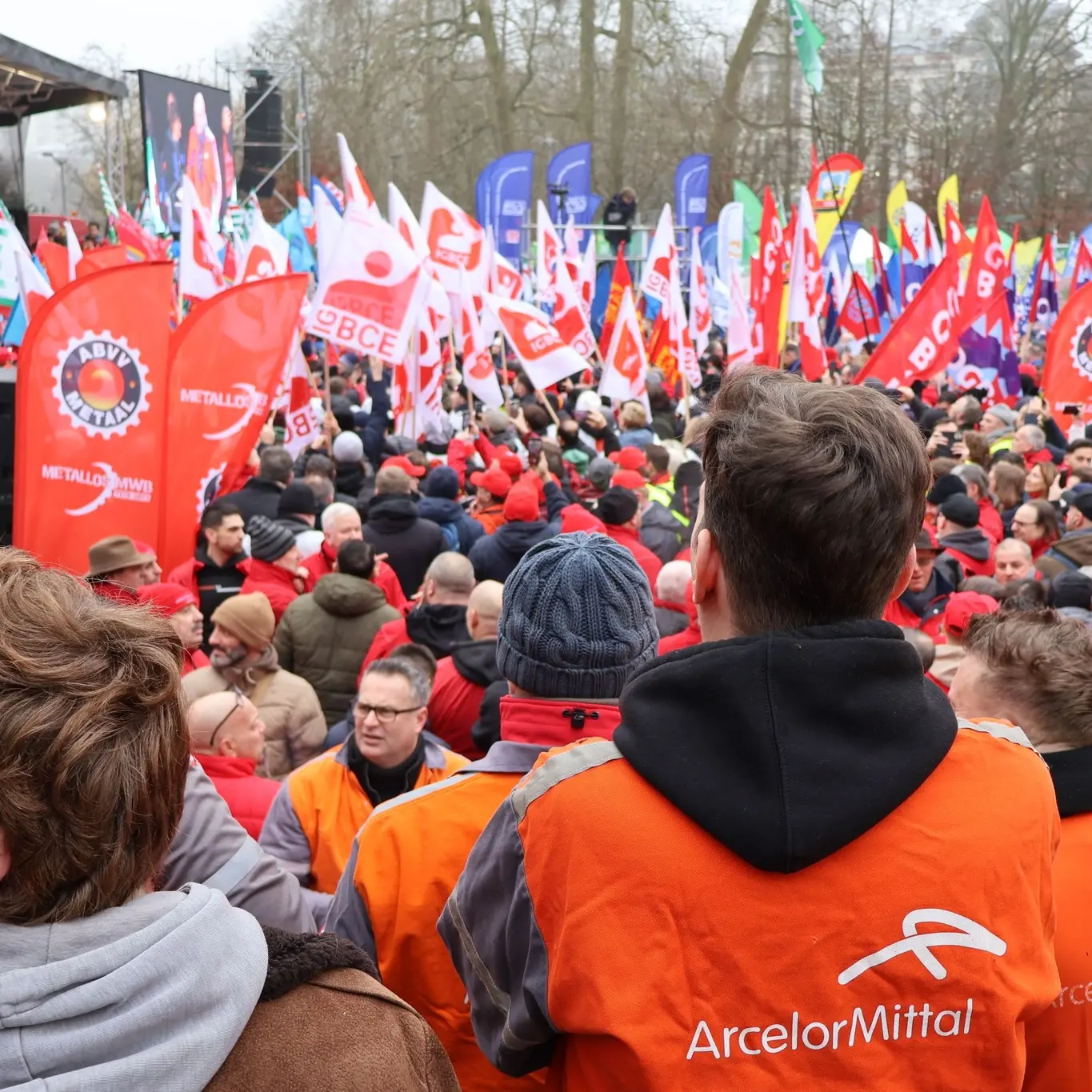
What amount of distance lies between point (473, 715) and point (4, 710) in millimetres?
3125

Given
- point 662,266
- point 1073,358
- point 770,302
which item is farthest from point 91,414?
point 662,266

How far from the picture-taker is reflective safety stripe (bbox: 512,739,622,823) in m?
1.38

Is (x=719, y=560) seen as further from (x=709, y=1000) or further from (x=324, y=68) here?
(x=324, y=68)

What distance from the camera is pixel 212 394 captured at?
6004mm

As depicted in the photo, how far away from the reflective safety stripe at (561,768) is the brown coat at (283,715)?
2919 millimetres

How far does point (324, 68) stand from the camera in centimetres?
4212

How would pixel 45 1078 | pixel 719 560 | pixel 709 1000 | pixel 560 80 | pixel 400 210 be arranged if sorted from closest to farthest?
pixel 45 1078, pixel 709 1000, pixel 719 560, pixel 400 210, pixel 560 80

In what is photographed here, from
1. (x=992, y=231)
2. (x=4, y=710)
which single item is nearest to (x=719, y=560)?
(x=4, y=710)

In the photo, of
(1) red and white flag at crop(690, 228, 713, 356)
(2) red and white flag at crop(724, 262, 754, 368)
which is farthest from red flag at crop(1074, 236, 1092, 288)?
(2) red and white flag at crop(724, 262, 754, 368)

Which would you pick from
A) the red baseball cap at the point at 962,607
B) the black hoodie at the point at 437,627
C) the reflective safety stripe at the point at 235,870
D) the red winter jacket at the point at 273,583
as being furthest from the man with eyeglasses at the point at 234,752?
the red baseball cap at the point at 962,607

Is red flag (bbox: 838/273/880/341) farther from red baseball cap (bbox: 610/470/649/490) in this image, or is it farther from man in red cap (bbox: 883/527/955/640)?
man in red cap (bbox: 883/527/955/640)

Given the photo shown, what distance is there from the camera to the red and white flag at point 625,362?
12.1 meters

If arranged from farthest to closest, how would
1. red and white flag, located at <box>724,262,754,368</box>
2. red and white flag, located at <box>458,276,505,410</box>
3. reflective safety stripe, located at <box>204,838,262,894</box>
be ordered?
red and white flag, located at <box>724,262,754,368</box> → red and white flag, located at <box>458,276,505,410</box> → reflective safety stripe, located at <box>204,838,262,894</box>

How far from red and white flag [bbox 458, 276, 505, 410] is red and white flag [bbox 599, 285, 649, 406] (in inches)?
42.5
